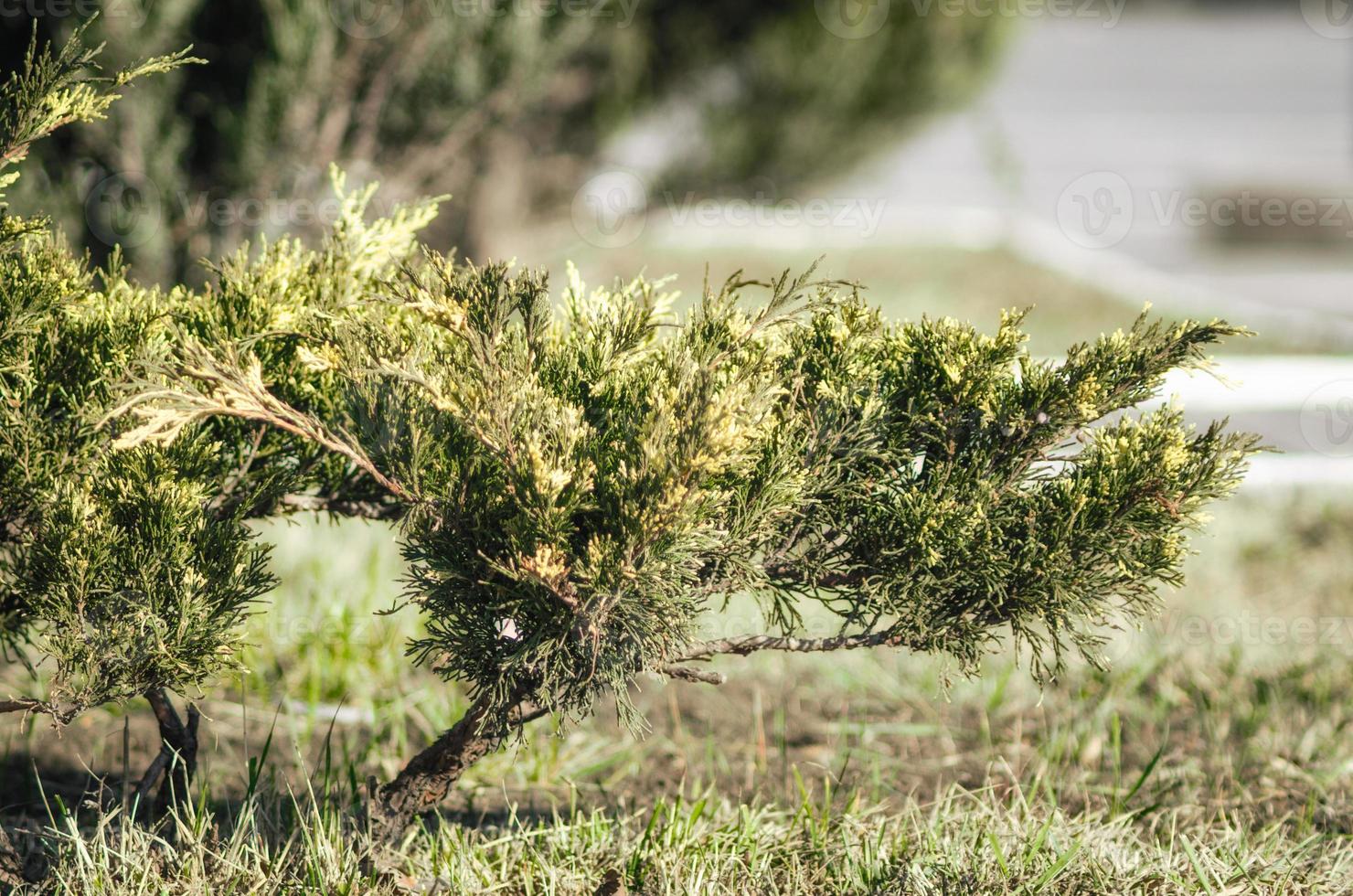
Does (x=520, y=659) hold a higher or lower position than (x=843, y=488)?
lower

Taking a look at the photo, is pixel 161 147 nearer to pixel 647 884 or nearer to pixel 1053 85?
pixel 647 884

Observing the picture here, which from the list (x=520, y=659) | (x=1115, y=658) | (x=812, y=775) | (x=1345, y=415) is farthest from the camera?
(x=1345, y=415)

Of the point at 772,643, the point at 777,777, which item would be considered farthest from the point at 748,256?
the point at 772,643

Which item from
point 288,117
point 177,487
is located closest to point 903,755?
point 177,487

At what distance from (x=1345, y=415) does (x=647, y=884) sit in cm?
694

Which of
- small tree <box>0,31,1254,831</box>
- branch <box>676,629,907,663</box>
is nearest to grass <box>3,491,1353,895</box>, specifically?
branch <box>676,629,907,663</box>

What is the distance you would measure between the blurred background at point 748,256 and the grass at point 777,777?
0.02 m

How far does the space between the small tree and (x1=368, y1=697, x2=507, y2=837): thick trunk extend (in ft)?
0.04

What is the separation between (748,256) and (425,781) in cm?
984

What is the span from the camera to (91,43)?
4309 millimetres

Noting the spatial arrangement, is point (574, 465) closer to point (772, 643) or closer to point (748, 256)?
point (772, 643)

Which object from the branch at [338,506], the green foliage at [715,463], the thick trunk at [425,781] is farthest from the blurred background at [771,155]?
the thick trunk at [425,781]

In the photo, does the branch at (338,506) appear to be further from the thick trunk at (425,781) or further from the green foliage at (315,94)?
the green foliage at (315,94)

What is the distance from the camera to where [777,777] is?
3.25 meters
